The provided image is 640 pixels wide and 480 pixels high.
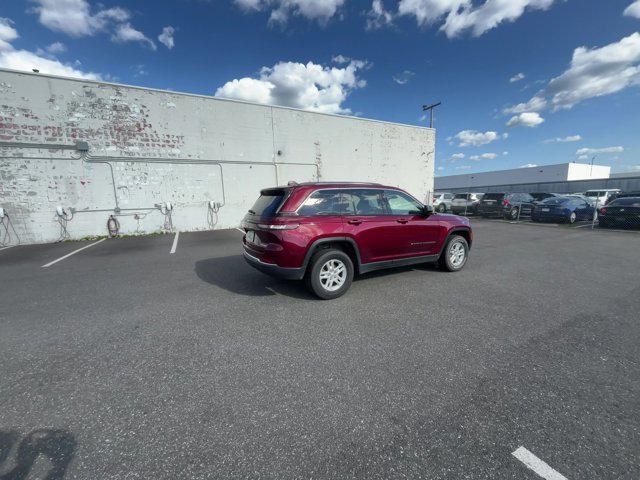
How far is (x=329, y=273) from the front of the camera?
4.19m

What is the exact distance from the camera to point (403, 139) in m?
16.3

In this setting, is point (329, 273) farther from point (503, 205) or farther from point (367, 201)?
point (503, 205)

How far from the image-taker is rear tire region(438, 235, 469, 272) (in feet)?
17.8

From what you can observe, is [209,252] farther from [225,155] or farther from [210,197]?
[225,155]

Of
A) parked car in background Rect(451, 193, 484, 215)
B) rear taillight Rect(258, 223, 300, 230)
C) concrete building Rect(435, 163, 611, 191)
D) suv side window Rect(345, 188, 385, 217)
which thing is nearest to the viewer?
rear taillight Rect(258, 223, 300, 230)

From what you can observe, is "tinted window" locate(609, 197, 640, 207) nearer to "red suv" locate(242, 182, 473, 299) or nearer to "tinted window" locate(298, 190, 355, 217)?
"red suv" locate(242, 182, 473, 299)

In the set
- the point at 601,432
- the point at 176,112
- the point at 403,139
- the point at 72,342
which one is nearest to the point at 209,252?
the point at 72,342

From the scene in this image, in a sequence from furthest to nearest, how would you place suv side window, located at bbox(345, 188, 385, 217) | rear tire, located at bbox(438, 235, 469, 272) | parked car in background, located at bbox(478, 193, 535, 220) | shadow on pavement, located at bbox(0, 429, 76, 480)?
parked car in background, located at bbox(478, 193, 535, 220), rear tire, located at bbox(438, 235, 469, 272), suv side window, located at bbox(345, 188, 385, 217), shadow on pavement, located at bbox(0, 429, 76, 480)

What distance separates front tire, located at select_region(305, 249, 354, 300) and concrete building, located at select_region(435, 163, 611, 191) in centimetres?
5247

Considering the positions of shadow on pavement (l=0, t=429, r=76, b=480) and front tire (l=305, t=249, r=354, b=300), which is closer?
shadow on pavement (l=0, t=429, r=76, b=480)

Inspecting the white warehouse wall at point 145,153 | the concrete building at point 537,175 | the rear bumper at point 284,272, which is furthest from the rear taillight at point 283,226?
the concrete building at point 537,175

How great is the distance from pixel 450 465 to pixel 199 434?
1661mm

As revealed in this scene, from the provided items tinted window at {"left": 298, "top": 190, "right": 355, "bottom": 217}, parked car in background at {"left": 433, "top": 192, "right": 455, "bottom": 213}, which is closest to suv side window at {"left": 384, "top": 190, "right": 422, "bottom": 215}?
tinted window at {"left": 298, "top": 190, "right": 355, "bottom": 217}

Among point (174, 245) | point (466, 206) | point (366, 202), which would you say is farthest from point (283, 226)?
point (466, 206)
